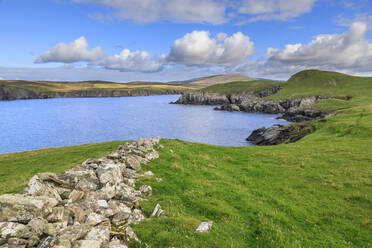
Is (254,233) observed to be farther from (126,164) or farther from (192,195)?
(126,164)

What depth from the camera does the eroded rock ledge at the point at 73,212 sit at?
768 centimetres

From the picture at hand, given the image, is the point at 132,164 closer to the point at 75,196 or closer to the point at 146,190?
the point at 146,190

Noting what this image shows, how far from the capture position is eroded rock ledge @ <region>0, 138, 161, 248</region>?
7.68 metres

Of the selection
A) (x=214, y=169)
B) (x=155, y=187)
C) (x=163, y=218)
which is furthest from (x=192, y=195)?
(x=214, y=169)

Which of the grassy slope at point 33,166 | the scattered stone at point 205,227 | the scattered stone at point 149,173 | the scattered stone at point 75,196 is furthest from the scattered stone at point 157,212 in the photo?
the grassy slope at point 33,166

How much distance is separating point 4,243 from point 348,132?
159 ft

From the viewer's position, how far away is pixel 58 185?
499 inches

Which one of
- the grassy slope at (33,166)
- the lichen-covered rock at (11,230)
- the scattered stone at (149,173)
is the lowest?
the grassy slope at (33,166)

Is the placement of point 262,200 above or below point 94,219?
below

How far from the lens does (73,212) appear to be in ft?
32.1

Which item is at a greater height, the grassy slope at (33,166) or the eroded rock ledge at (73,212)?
the eroded rock ledge at (73,212)

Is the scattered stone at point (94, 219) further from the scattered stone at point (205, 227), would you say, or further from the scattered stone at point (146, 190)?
the scattered stone at point (146, 190)

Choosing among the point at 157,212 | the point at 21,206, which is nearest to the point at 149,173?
the point at 157,212

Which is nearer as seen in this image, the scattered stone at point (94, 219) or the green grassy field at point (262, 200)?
the scattered stone at point (94, 219)
